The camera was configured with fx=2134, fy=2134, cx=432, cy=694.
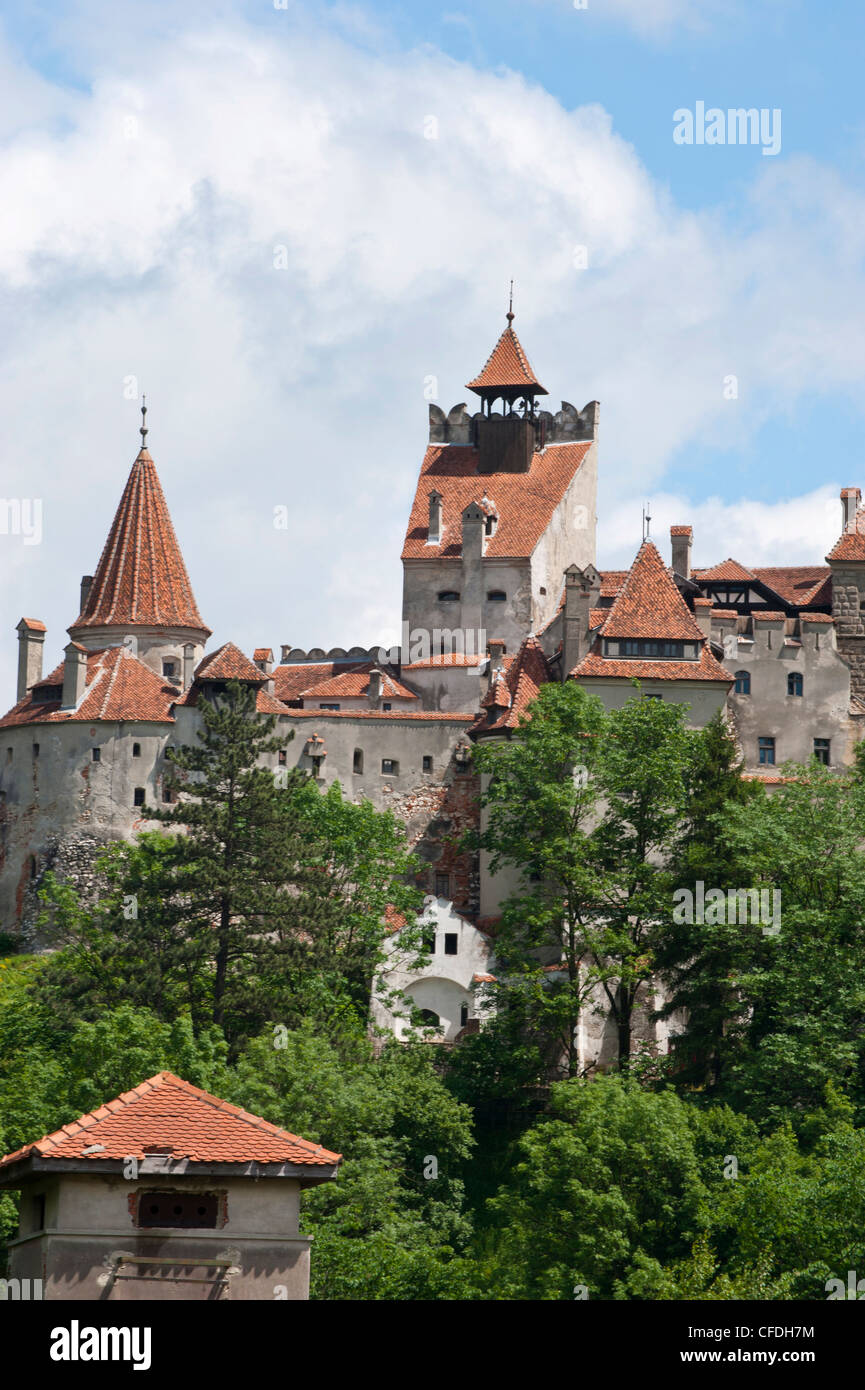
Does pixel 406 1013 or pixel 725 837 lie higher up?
pixel 725 837

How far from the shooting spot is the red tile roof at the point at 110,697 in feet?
252

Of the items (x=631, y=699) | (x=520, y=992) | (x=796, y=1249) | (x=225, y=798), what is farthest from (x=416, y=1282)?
(x=631, y=699)

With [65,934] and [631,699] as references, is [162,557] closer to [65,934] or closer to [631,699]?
Result: [65,934]

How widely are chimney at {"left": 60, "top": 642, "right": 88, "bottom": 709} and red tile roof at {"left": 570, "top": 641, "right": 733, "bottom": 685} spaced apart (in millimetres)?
18778

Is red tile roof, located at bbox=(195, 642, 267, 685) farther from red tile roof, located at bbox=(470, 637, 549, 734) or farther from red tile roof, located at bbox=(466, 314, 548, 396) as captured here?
red tile roof, located at bbox=(466, 314, 548, 396)

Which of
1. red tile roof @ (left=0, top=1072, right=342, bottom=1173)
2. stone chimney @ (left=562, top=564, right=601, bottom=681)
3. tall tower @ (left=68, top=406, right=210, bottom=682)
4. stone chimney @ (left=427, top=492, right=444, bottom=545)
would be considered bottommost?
red tile roof @ (left=0, top=1072, right=342, bottom=1173)

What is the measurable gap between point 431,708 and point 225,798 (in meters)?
17.8

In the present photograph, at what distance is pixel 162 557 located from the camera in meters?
84.9

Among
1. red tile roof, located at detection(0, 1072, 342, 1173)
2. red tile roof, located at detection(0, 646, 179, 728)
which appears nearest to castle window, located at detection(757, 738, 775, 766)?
red tile roof, located at detection(0, 646, 179, 728)

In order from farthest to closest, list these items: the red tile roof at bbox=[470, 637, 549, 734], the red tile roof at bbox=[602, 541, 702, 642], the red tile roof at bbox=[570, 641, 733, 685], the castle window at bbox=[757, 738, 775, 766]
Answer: the castle window at bbox=[757, 738, 775, 766] → the red tile roof at bbox=[470, 637, 549, 734] → the red tile roof at bbox=[602, 541, 702, 642] → the red tile roof at bbox=[570, 641, 733, 685]

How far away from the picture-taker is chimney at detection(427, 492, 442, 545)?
3413 inches

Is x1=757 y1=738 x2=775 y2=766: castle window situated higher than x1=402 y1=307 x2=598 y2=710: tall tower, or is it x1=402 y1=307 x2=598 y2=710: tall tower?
x1=402 y1=307 x2=598 y2=710: tall tower

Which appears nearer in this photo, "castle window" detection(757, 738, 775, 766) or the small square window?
"castle window" detection(757, 738, 775, 766)

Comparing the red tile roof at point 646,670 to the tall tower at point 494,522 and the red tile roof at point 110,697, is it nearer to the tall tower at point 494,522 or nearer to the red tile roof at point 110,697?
the tall tower at point 494,522
